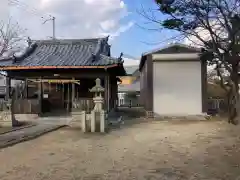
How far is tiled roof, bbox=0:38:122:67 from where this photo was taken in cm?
1875

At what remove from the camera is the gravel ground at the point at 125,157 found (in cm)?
675

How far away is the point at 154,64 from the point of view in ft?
68.8

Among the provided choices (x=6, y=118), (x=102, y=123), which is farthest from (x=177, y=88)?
(x=6, y=118)

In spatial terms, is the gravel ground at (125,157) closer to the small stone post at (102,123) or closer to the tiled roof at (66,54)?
the small stone post at (102,123)

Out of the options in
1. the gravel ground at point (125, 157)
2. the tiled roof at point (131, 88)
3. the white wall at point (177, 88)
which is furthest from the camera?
the tiled roof at point (131, 88)

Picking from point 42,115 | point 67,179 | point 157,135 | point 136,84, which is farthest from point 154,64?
point 136,84

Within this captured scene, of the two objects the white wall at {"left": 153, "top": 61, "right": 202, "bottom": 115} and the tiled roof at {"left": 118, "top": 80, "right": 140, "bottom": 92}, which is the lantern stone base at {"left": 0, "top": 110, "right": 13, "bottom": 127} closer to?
the white wall at {"left": 153, "top": 61, "right": 202, "bottom": 115}

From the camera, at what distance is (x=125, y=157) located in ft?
28.1

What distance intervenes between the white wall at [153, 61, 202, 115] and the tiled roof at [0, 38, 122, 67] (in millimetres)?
3745

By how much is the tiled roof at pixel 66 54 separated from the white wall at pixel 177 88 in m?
3.74

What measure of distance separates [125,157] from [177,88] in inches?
507

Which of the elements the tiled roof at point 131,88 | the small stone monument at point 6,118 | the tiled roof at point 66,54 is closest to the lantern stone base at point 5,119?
the small stone monument at point 6,118

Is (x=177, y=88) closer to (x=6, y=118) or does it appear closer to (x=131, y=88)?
(x=6, y=118)

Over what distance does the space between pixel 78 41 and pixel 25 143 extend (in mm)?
12956
